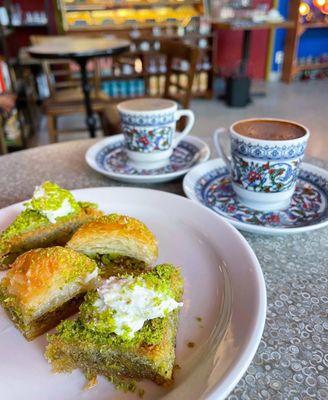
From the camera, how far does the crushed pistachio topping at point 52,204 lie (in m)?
0.73

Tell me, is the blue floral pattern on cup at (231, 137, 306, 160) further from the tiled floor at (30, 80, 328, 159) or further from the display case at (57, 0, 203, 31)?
the display case at (57, 0, 203, 31)

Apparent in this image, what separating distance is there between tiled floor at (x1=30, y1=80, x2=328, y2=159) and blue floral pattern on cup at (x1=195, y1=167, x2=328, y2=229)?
2504mm

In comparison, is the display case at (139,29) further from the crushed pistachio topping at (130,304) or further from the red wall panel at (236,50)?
the crushed pistachio topping at (130,304)

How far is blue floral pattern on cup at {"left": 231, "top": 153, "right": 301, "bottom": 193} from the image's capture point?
2.51 feet

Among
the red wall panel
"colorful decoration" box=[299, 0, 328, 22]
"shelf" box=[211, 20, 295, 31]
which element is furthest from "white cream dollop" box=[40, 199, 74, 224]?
"colorful decoration" box=[299, 0, 328, 22]

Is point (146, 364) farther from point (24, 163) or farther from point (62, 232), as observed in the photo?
point (24, 163)

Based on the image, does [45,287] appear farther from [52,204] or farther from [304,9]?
[304,9]

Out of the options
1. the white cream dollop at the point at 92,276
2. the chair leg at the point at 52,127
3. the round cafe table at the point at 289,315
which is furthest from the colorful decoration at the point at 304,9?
the white cream dollop at the point at 92,276

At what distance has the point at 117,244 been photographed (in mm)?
667

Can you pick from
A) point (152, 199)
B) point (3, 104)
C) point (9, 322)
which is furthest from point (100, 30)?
point (9, 322)

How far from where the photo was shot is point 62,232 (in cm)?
76

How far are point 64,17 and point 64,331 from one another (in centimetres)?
453

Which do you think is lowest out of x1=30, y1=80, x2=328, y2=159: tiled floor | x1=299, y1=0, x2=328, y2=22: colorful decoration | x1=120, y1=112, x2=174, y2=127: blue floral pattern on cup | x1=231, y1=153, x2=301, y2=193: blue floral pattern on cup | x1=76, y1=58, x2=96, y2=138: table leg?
x1=30, y1=80, x2=328, y2=159: tiled floor

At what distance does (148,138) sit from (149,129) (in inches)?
1.0
